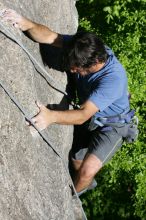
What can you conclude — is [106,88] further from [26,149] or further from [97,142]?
[26,149]

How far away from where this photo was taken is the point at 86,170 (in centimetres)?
527

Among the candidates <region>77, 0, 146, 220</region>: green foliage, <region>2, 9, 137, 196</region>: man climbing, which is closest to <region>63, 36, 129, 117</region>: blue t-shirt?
<region>2, 9, 137, 196</region>: man climbing

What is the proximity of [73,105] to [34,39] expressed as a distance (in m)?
1.10

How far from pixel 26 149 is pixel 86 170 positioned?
142 centimetres

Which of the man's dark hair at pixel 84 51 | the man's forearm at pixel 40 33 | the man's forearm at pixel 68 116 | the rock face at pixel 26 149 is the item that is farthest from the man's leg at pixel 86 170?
the man's forearm at pixel 40 33

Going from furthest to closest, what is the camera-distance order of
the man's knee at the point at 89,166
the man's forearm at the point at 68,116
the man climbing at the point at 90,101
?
the man's knee at the point at 89,166, the man climbing at the point at 90,101, the man's forearm at the point at 68,116

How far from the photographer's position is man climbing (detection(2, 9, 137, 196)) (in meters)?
4.54

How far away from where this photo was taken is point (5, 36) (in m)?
4.00

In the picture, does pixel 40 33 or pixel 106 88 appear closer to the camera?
pixel 40 33

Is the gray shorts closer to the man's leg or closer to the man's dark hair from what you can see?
the man's leg

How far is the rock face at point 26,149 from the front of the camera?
3750 millimetres

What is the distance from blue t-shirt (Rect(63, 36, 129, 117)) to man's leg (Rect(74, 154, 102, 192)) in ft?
1.66

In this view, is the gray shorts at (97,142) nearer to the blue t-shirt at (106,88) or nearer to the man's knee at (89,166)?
the man's knee at (89,166)

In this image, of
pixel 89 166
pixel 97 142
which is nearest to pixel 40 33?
pixel 97 142
